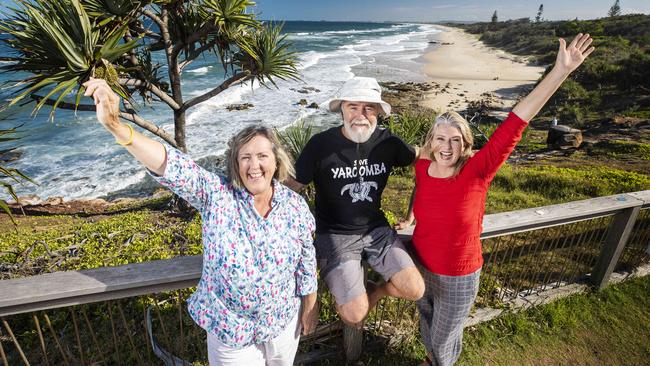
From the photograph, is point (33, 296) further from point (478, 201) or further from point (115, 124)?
point (478, 201)

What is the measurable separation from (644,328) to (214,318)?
12.5 feet

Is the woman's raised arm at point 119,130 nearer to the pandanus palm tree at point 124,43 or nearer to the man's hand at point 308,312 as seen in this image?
the man's hand at point 308,312

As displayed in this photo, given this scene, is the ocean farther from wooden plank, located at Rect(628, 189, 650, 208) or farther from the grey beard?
wooden plank, located at Rect(628, 189, 650, 208)

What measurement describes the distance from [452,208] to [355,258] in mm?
688

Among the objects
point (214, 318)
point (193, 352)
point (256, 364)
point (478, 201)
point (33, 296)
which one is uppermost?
point (478, 201)

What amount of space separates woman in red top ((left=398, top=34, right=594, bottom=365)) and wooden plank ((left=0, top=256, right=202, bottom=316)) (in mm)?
1416

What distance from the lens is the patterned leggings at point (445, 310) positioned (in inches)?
92.0

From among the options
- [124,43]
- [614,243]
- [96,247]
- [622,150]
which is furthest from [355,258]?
[622,150]

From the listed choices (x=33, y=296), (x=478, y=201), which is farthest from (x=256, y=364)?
(x=478, y=201)

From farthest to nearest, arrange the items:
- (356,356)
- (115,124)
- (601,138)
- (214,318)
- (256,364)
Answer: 1. (601,138)
2. (356,356)
3. (256,364)
4. (214,318)
5. (115,124)

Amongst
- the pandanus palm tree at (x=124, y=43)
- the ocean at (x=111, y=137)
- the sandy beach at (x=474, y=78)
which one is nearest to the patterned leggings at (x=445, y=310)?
the pandanus palm tree at (x=124, y=43)

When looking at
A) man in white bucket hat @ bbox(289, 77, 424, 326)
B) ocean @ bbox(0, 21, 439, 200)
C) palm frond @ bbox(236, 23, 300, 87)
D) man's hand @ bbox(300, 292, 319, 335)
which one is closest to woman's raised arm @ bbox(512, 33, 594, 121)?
man in white bucket hat @ bbox(289, 77, 424, 326)

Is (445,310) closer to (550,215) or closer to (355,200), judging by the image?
(355,200)

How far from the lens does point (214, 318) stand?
1.80 m
